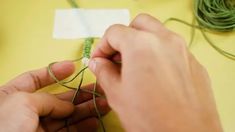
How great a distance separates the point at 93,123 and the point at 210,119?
0.29 metres

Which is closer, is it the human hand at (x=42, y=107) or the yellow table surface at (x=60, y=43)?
the human hand at (x=42, y=107)

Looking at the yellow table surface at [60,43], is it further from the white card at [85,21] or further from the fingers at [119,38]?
the fingers at [119,38]

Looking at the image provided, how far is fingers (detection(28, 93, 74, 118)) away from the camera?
62 centimetres

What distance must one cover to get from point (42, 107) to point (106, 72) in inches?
6.6

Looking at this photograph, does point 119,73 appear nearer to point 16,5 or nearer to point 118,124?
point 118,124

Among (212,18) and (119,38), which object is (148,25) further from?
(212,18)

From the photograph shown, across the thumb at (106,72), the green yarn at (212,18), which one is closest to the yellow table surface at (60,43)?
the green yarn at (212,18)

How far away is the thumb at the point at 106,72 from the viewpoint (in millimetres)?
525

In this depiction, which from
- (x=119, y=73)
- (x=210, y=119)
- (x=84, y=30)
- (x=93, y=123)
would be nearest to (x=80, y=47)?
(x=84, y=30)

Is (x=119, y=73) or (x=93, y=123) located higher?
(x=119, y=73)

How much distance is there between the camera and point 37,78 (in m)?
0.73

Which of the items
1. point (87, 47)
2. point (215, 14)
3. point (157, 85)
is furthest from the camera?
point (215, 14)

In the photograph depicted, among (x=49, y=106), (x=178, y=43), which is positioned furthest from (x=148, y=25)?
(x=49, y=106)

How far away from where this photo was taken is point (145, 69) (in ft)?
1.60
